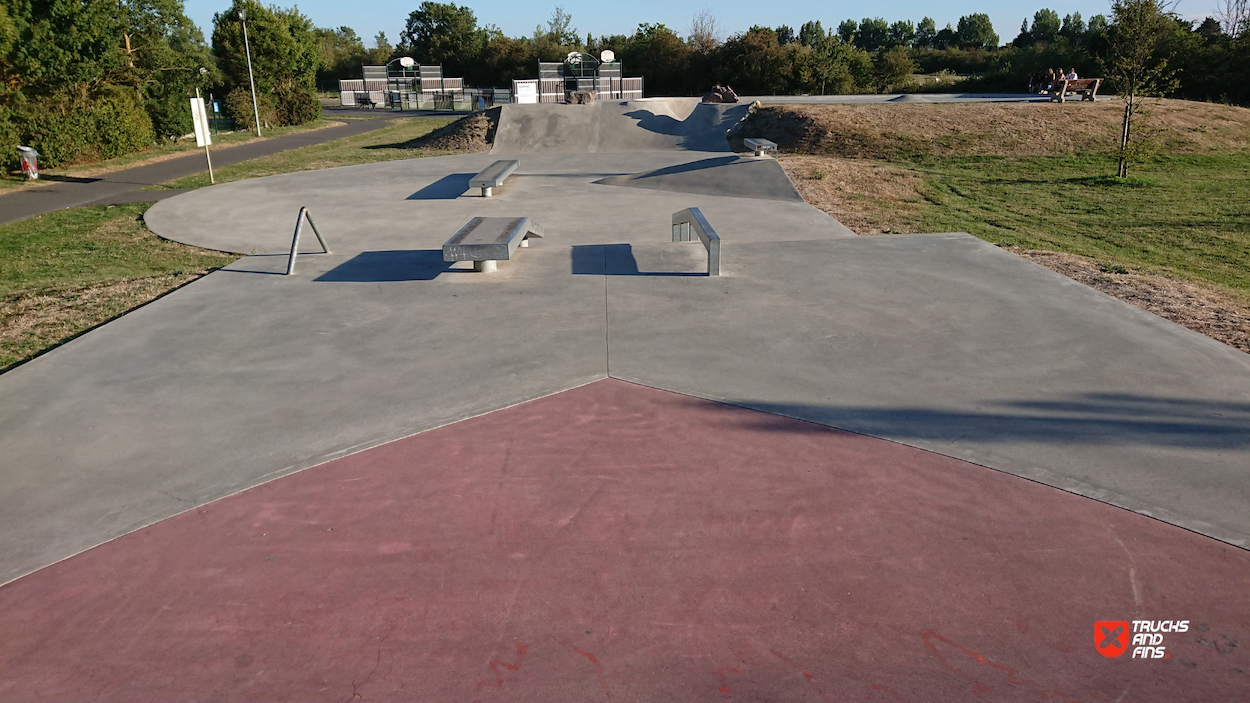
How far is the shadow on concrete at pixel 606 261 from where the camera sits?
870 cm

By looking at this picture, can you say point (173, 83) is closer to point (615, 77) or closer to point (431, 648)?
point (615, 77)

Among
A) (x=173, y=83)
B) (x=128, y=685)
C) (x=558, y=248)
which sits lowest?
(x=128, y=685)

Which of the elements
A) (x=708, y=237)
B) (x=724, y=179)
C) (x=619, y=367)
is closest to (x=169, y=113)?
(x=724, y=179)

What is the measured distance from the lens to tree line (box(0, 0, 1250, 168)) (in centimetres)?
1980

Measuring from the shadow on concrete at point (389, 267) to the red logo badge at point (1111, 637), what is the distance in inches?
282

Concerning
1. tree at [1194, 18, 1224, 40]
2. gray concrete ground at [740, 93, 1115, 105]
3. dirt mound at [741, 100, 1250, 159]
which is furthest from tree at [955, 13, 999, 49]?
dirt mound at [741, 100, 1250, 159]

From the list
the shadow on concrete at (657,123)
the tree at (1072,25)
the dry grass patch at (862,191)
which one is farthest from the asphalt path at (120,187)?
the tree at (1072,25)

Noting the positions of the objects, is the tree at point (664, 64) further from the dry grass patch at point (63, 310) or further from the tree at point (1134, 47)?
the dry grass patch at point (63, 310)

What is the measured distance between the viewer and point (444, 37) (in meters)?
67.2

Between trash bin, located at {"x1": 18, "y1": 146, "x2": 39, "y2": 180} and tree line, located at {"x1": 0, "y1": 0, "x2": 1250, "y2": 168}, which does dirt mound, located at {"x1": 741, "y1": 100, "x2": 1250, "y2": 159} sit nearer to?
tree line, located at {"x1": 0, "y1": 0, "x2": 1250, "y2": 168}

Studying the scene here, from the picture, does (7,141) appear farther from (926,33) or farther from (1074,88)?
(926,33)

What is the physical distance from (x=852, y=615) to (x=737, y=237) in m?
7.74

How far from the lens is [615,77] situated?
39.9m

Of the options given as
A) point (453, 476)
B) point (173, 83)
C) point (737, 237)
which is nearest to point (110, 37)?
point (173, 83)
